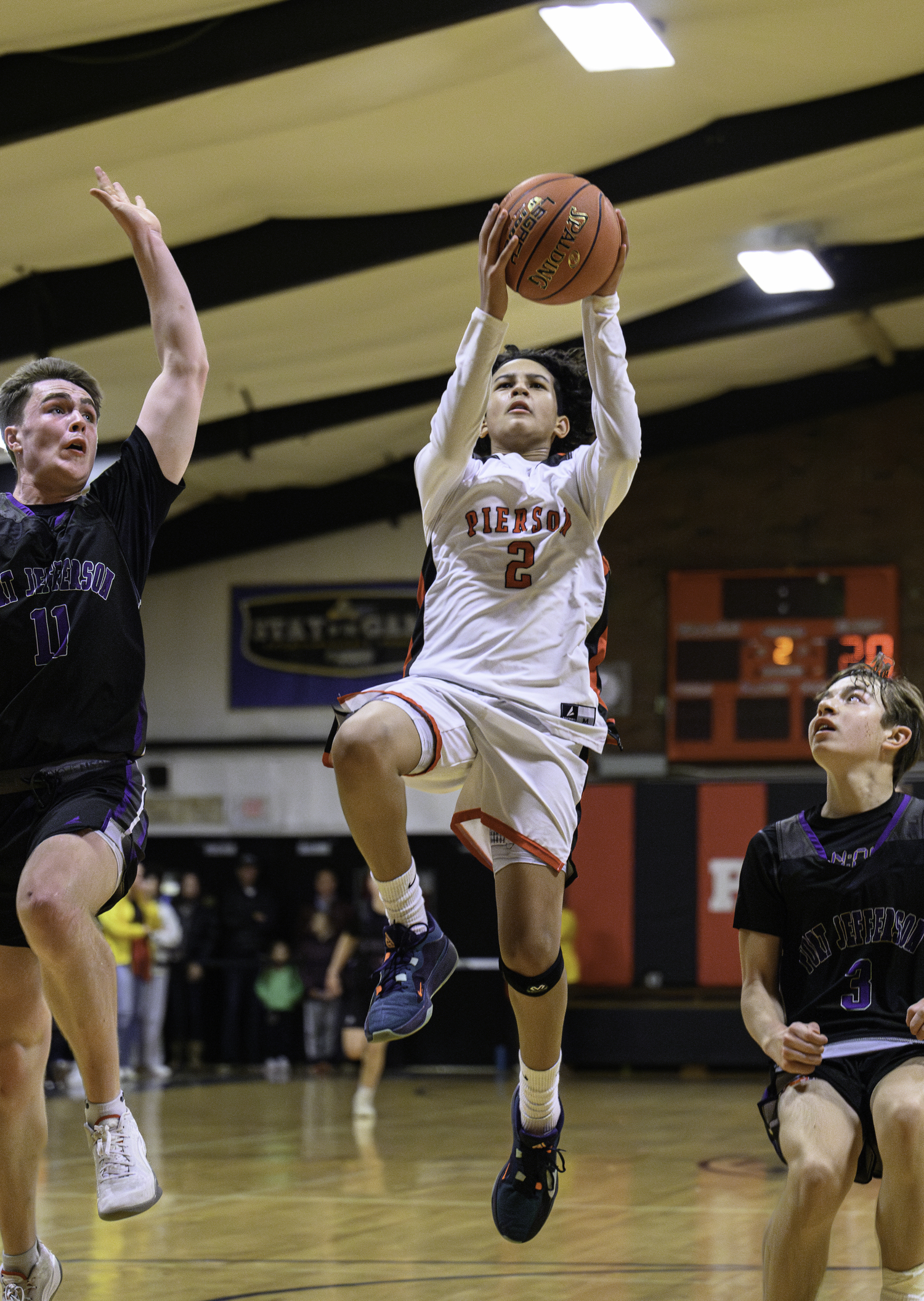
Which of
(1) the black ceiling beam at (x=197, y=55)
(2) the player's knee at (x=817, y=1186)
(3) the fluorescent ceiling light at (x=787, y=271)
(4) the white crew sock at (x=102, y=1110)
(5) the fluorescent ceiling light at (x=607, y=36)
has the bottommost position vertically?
(2) the player's knee at (x=817, y=1186)

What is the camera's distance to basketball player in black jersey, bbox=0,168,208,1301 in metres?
3.56

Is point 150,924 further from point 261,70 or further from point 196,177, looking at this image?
point 261,70

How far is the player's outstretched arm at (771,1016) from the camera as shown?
3801mm

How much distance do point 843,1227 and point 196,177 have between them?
6.94m

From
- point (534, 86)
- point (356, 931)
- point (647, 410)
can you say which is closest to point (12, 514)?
point (534, 86)

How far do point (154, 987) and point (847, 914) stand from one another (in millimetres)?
11766

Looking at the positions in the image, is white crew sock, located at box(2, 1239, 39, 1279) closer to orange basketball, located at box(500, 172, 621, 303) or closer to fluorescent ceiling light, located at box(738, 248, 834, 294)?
orange basketball, located at box(500, 172, 621, 303)

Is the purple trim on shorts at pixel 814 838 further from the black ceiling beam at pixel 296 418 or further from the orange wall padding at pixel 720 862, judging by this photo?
the orange wall padding at pixel 720 862

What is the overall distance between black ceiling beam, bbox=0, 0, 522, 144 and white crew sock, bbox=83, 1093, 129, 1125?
20.1ft

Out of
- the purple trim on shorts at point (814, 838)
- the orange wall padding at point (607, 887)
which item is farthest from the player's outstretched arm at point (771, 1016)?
the orange wall padding at point (607, 887)

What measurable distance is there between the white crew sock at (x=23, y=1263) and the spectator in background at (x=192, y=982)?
40.2 ft

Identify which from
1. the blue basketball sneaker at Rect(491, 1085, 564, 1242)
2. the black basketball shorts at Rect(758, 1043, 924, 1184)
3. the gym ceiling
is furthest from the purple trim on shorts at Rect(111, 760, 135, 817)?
the gym ceiling

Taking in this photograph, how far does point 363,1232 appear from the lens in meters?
6.72

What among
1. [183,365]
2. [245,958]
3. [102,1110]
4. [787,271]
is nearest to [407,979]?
[102,1110]
